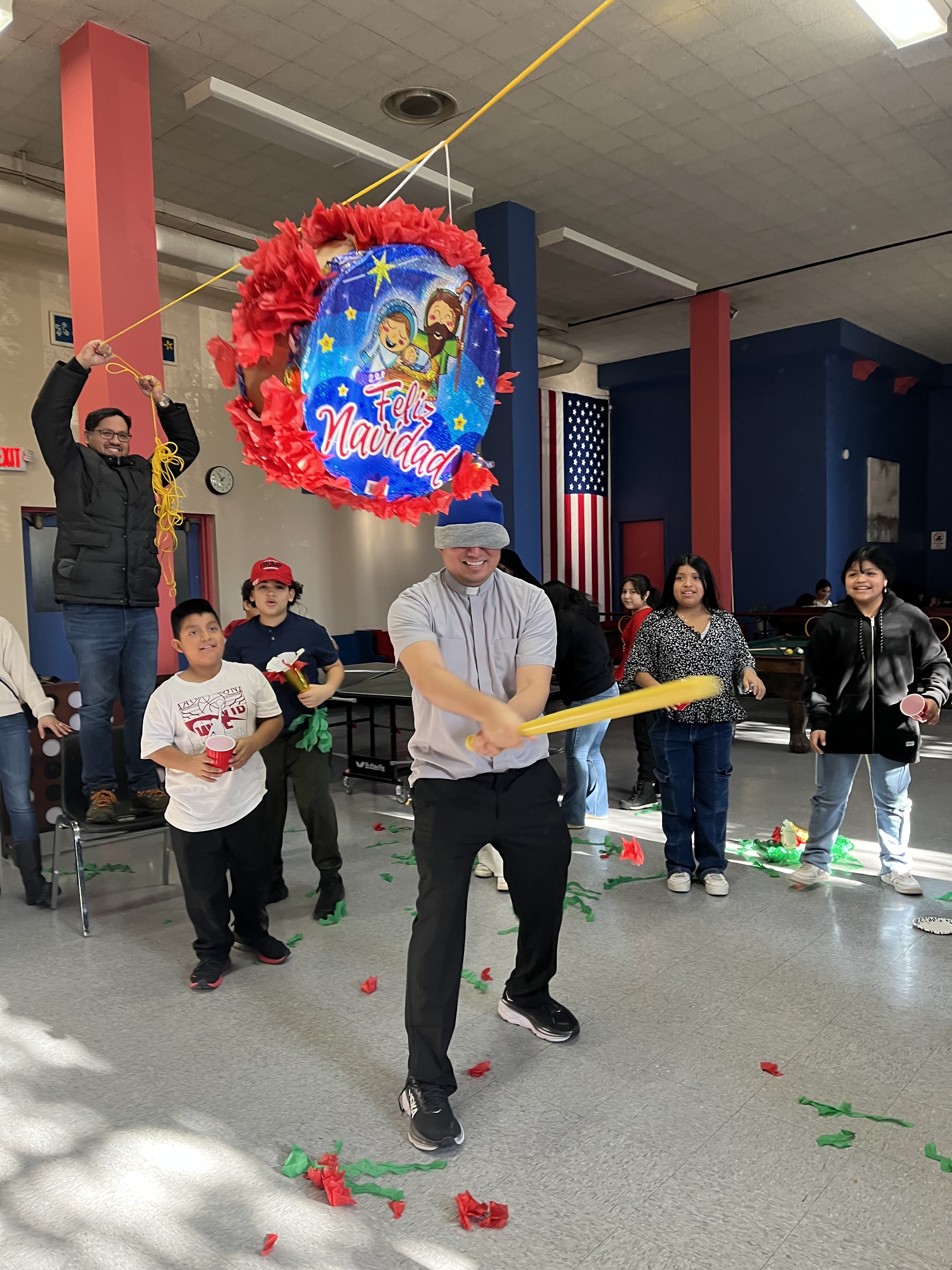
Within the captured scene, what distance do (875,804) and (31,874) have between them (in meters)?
3.51

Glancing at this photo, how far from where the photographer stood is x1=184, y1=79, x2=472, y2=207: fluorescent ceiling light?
17.1ft

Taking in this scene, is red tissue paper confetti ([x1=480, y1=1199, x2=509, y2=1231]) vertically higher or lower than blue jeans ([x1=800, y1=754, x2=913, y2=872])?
lower

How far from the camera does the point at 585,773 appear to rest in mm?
4754

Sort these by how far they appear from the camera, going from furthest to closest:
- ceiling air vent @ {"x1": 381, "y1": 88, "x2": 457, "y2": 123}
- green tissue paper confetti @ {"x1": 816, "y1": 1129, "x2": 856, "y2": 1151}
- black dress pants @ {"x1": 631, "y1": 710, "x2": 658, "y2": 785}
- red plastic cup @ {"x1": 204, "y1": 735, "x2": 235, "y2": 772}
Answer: ceiling air vent @ {"x1": 381, "y1": 88, "x2": 457, "y2": 123} < black dress pants @ {"x1": 631, "y1": 710, "x2": 658, "y2": 785} < red plastic cup @ {"x1": 204, "y1": 735, "x2": 235, "y2": 772} < green tissue paper confetti @ {"x1": 816, "y1": 1129, "x2": 856, "y2": 1151}

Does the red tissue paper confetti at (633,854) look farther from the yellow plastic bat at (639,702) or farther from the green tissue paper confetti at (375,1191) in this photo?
the yellow plastic bat at (639,702)

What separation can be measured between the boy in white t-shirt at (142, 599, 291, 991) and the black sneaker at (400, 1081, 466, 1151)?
1091mm

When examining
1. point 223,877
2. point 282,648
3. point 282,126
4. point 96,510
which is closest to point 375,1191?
point 223,877

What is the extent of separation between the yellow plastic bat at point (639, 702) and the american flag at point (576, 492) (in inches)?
403

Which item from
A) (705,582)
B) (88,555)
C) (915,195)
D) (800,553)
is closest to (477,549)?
(705,582)

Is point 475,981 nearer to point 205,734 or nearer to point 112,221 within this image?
point 205,734

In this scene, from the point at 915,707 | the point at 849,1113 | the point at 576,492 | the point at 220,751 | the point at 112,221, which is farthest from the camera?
the point at 576,492

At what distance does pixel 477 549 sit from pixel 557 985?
1.53 metres

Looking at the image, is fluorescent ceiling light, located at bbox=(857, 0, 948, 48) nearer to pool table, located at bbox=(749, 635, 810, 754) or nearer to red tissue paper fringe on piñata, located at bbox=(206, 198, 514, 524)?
pool table, located at bbox=(749, 635, 810, 754)

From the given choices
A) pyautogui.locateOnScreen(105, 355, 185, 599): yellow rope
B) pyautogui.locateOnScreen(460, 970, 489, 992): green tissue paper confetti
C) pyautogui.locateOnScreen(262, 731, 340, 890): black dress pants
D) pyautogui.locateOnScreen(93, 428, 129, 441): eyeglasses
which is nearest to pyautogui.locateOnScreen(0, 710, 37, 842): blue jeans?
pyautogui.locateOnScreen(105, 355, 185, 599): yellow rope
